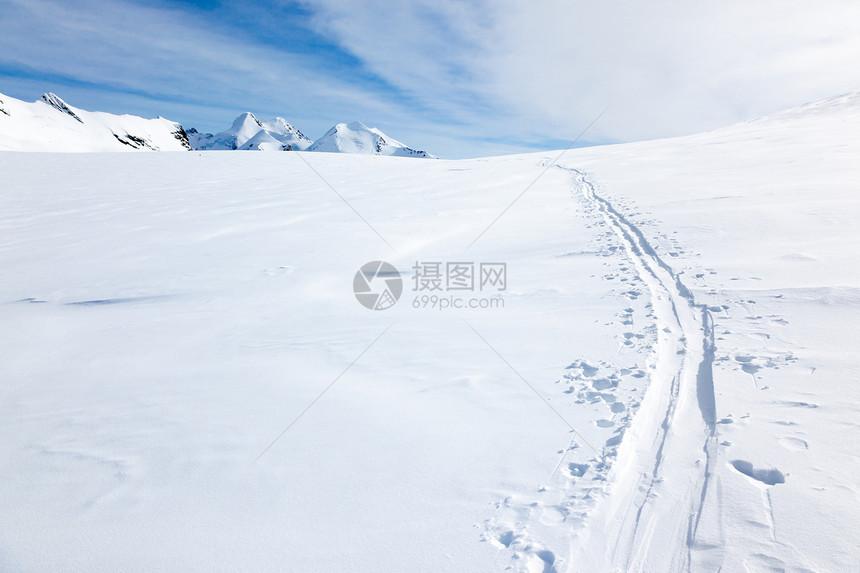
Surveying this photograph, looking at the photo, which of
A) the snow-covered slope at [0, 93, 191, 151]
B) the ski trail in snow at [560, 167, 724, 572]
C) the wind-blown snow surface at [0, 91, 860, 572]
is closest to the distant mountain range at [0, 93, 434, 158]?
the snow-covered slope at [0, 93, 191, 151]

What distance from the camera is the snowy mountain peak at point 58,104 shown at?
416 feet

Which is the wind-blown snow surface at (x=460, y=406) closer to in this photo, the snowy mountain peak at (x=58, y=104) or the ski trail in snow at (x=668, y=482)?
the ski trail in snow at (x=668, y=482)

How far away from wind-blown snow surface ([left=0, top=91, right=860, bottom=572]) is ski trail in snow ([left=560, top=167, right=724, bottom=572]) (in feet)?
0.04

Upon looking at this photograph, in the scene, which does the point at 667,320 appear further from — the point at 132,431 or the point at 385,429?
the point at 132,431

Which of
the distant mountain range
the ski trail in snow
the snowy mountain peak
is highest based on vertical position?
the snowy mountain peak

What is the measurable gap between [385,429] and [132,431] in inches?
66.3

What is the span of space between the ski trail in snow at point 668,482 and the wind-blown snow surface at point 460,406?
0.04 ft

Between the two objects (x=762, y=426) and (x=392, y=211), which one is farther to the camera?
(x=392, y=211)

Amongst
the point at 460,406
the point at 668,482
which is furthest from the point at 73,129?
the point at 668,482

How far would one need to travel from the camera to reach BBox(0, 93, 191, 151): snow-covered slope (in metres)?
81.9

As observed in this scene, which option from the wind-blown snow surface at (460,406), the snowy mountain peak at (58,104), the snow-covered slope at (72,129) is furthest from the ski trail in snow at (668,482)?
the snowy mountain peak at (58,104)

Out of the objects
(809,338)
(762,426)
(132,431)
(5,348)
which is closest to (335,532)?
(132,431)

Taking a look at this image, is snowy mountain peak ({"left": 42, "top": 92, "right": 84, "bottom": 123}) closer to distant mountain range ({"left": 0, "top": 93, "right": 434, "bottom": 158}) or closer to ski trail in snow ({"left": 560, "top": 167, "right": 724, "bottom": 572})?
distant mountain range ({"left": 0, "top": 93, "right": 434, "bottom": 158})

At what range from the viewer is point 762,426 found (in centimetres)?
233
